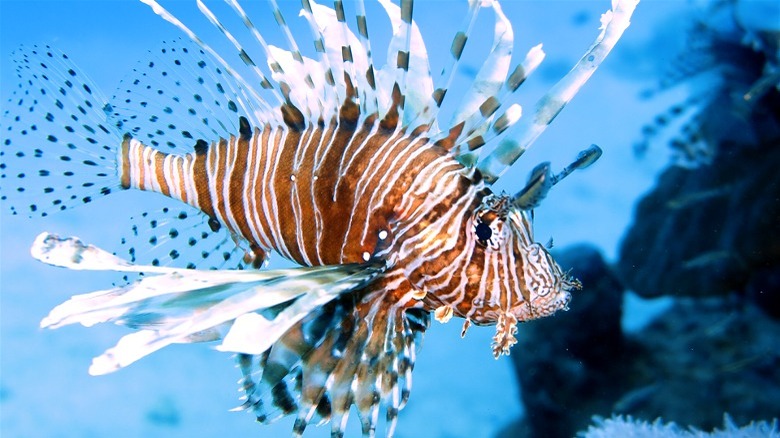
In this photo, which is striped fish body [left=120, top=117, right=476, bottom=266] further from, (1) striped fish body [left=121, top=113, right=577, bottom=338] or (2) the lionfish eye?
(2) the lionfish eye

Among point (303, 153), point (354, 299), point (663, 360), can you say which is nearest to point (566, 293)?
point (354, 299)

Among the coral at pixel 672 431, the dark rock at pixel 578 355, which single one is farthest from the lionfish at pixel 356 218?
the dark rock at pixel 578 355

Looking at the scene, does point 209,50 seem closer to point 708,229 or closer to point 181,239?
point 181,239

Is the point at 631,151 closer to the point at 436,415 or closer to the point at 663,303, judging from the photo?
the point at 663,303

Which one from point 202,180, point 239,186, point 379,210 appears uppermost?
point 202,180

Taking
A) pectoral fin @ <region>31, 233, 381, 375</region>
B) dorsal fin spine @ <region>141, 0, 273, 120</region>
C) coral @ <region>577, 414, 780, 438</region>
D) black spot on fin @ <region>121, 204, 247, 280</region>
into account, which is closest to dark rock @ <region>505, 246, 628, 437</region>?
coral @ <region>577, 414, 780, 438</region>

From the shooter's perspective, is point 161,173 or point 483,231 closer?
point 483,231

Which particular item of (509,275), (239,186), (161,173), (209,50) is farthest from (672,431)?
(209,50)
